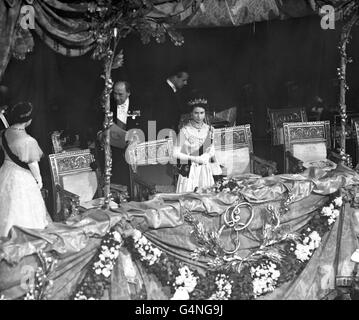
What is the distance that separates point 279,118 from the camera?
1285 cm

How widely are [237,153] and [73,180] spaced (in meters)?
2.27

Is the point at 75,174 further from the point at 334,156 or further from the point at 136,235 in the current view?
the point at 334,156

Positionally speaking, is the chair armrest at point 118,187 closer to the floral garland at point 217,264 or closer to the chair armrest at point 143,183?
the chair armrest at point 143,183

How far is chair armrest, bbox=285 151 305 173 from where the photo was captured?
12.1 metres

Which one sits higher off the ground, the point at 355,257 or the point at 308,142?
the point at 308,142

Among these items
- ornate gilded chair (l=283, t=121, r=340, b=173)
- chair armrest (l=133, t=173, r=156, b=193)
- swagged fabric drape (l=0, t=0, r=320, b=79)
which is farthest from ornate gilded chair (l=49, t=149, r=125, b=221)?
ornate gilded chair (l=283, t=121, r=340, b=173)

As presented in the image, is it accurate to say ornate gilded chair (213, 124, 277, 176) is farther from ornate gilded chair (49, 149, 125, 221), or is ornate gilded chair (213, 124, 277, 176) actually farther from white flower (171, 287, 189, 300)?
white flower (171, 287, 189, 300)

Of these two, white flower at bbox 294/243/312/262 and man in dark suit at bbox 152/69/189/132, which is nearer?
white flower at bbox 294/243/312/262

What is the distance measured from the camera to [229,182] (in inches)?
432

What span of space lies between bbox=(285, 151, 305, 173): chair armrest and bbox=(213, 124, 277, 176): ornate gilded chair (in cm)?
24

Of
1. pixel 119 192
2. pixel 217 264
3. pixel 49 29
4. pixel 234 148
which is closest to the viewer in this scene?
pixel 49 29

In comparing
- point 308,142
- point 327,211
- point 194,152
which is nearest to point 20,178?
point 194,152
